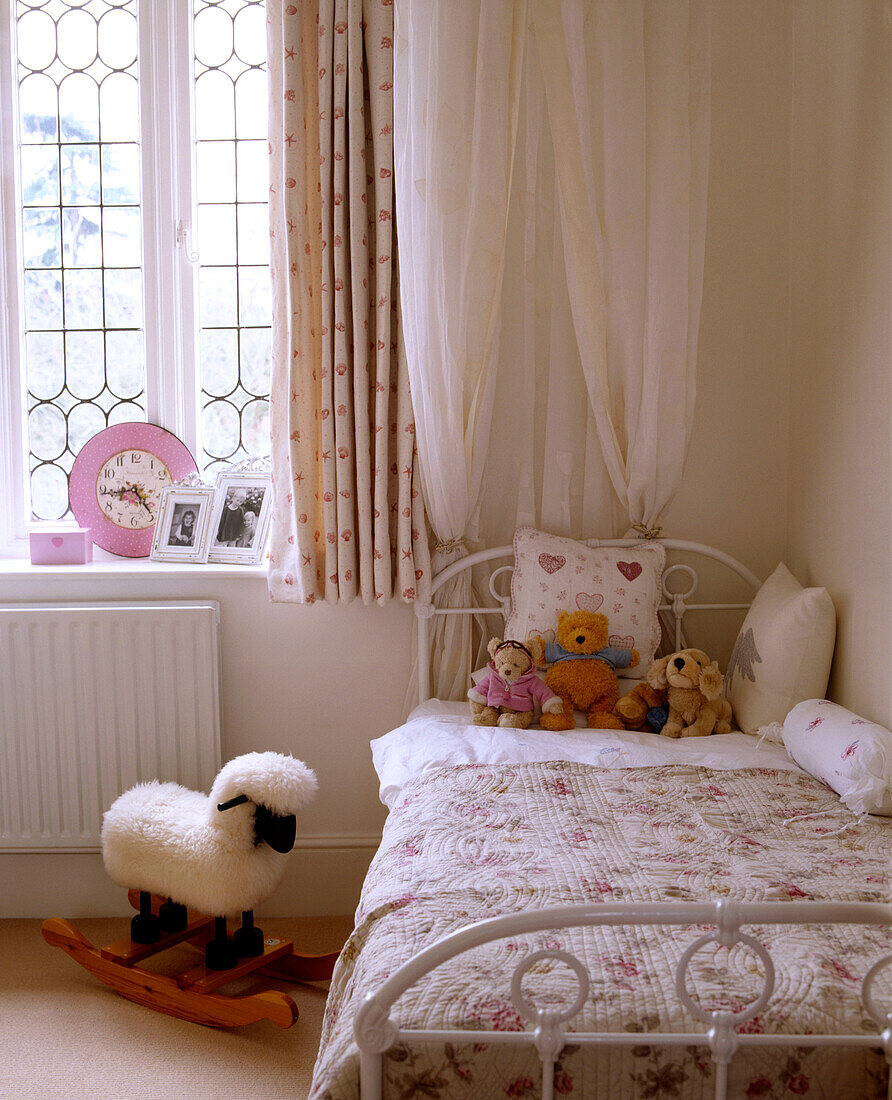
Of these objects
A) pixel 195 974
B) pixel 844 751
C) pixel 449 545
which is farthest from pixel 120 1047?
pixel 844 751

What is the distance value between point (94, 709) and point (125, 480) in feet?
2.10

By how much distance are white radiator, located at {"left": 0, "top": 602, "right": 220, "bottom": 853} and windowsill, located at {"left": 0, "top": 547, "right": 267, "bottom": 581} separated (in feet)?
0.26

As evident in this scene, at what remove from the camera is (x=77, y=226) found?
2.79m

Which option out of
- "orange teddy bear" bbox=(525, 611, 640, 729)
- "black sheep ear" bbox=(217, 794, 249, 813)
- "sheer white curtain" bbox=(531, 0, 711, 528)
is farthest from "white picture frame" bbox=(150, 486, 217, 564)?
"sheer white curtain" bbox=(531, 0, 711, 528)

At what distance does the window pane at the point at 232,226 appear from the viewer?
2740 millimetres

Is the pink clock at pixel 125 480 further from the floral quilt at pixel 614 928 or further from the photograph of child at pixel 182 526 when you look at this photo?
the floral quilt at pixel 614 928

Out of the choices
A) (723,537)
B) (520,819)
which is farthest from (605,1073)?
Result: (723,537)

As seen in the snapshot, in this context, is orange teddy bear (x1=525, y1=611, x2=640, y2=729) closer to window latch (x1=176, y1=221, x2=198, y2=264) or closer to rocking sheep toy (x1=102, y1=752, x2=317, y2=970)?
rocking sheep toy (x1=102, y1=752, x2=317, y2=970)

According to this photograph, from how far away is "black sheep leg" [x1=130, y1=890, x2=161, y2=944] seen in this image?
2.36 metres

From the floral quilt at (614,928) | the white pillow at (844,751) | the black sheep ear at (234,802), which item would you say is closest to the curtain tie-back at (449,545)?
the floral quilt at (614,928)

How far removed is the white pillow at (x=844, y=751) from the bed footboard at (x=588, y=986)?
0.72 metres

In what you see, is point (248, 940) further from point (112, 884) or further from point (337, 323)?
point (337, 323)

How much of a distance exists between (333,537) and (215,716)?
0.56m

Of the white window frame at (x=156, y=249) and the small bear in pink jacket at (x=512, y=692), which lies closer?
the small bear in pink jacket at (x=512, y=692)
